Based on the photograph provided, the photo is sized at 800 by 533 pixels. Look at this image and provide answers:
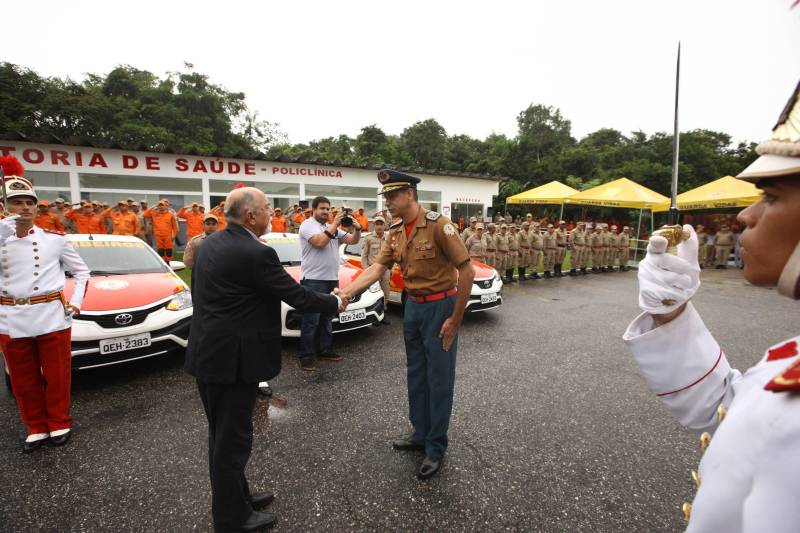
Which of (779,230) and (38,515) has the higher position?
(779,230)

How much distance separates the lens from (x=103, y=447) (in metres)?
2.86

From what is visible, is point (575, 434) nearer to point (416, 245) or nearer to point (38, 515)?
point (416, 245)

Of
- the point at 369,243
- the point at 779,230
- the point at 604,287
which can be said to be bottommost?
the point at 604,287

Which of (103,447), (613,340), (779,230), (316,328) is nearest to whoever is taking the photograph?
(779,230)

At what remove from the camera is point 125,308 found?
3.88 m

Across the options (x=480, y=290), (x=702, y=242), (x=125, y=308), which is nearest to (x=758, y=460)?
(x=125, y=308)

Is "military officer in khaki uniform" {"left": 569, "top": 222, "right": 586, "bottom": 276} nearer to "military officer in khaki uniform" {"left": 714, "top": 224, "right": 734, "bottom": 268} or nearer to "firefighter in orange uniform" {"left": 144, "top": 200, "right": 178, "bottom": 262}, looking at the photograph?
"military officer in khaki uniform" {"left": 714, "top": 224, "right": 734, "bottom": 268}

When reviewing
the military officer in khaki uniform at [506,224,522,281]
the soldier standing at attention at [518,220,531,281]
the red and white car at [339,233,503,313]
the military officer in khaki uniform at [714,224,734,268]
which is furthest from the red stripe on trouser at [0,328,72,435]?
the military officer in khaki uniform at [714,224,734,268]

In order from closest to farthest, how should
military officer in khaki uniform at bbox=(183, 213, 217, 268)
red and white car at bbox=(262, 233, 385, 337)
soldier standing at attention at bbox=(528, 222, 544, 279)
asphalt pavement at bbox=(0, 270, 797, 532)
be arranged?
asphalt pavement at bbox=(0, 270, 797, 532) < military officer in khaki uniform at bbox=(183, 213, 217, 268) < red and white car at bbox=(262, 233, 385, 337) < soldier standing at attention at bbox=(528, 222, 544, 279)

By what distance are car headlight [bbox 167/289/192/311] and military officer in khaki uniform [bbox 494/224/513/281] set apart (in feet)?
27.2

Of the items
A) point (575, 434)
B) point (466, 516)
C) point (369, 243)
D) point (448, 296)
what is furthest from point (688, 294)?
point (369, 243)

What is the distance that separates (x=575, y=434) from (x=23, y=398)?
433 cm

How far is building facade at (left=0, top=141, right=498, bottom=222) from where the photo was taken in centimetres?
1284

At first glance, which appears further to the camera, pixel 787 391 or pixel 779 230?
pixel 779 230
